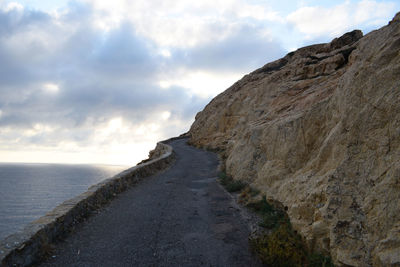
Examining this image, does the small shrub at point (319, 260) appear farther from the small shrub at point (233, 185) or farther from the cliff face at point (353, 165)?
the small shrub at point (233, 185)

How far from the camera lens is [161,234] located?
7371 millimetres

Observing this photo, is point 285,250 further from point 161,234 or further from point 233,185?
point 233,185

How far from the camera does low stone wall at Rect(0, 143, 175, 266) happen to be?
5.29 meters

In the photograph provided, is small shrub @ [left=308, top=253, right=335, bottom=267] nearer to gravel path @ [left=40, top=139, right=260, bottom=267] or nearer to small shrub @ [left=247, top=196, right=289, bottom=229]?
gravel path @ [left=40, top=139, right=260, bottom=267]

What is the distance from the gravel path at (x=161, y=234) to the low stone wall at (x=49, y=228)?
278 millimetres

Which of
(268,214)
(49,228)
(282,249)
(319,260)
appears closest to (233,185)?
(268,214)

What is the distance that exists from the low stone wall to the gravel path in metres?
0.28

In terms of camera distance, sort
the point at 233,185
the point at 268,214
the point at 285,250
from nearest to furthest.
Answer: the point at 285,250
the point at 268,214
the point at 233,185

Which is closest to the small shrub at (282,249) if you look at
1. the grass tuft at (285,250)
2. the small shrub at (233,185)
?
the grass tuft at (285,250)

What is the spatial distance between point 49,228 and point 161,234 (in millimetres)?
2809

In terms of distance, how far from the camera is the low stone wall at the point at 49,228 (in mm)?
5285

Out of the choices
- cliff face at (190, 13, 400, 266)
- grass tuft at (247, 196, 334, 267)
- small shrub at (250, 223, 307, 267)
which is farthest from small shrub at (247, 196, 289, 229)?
small shrub at (250, 223, 307, 267)

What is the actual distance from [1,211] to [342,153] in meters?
55.3

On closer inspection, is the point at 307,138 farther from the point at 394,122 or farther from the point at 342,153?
the point at 394,122
